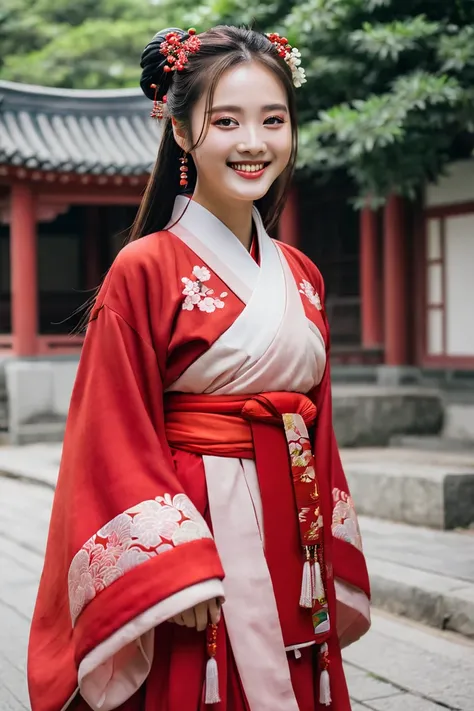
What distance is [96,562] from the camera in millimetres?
2023

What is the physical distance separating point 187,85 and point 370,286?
10.1 m

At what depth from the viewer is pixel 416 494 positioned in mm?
5895

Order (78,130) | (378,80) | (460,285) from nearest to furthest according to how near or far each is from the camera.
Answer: (378,80) → (460,285) → (78,130)

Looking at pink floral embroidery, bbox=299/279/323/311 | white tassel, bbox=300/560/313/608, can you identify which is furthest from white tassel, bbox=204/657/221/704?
pink floral embroidery, bbox=299/279/323/311

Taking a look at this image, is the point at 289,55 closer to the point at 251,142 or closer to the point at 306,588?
the point at 251,142

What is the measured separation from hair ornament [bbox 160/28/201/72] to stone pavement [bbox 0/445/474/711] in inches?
90.9

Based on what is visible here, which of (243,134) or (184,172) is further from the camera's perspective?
(184,172)

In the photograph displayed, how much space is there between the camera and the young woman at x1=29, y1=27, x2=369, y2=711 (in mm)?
2010

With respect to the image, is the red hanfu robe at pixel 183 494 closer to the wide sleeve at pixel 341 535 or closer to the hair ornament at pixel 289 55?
the wide sleeve at pixel 341 535

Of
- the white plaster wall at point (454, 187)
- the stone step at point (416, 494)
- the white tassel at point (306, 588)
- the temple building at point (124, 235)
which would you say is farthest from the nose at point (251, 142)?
the white plaster wall at point (454, 187)

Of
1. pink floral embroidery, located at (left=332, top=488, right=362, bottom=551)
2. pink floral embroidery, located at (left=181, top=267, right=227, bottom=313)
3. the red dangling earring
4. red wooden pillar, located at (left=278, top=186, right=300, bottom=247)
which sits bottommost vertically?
pink floral embroidery, located at (left=332, top=488, right=362, bottom=551)

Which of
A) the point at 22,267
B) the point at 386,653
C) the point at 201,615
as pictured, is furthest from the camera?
the point at 22,267

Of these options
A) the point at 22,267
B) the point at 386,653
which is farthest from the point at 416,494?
the point at 22,267

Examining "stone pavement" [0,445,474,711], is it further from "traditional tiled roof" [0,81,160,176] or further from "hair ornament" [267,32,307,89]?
"traditional tiled roof" [0,81,160,176]
